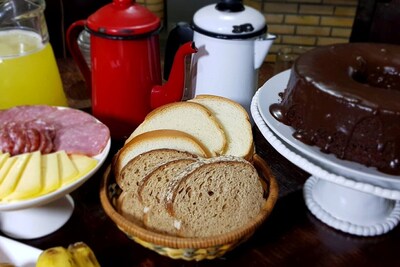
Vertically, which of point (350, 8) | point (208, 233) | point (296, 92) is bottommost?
point (350, 8)

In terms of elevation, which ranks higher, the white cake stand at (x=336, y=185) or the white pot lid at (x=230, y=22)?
the white pot lid at (x=230, y=22)

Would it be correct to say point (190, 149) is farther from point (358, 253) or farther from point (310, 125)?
point (358, 253)

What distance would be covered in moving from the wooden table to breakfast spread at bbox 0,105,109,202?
115mm

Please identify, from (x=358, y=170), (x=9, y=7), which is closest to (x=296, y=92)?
(x=358, y=170)

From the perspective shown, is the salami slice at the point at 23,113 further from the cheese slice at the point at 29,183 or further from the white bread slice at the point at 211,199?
the white bread slice at the point at 211,199

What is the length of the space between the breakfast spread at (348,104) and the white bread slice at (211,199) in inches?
5.0

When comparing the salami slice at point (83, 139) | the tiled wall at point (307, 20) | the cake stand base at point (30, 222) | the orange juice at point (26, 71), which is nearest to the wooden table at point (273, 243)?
the cake stand base at point (30, 222)

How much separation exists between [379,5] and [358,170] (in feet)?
5.67

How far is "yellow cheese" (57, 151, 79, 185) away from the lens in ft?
2.02

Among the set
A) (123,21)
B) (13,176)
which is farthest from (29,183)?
(123,21)

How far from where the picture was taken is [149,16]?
818 mm

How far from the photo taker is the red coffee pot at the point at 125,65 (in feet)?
2.63

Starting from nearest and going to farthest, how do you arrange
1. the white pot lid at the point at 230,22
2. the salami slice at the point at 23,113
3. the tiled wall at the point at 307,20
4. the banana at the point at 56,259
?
the banana at the point at 56,259 → the salami slice at the point at 23,113 → the white pot lid at the point at 230,22 → the tiled wall at the point at 307,20

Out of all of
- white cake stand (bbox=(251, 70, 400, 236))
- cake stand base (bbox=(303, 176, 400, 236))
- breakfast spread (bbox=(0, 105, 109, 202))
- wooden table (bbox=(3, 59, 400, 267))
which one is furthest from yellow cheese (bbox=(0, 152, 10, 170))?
cake stand base (bbox=(303, 176, 400, 236))
